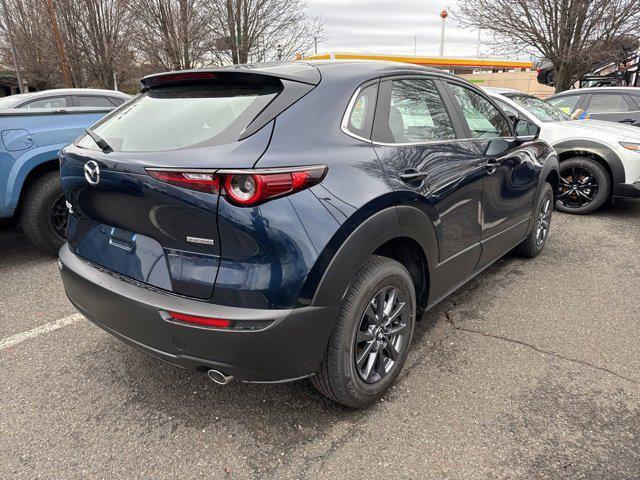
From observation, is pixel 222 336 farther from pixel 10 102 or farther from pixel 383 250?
pixel 10 102

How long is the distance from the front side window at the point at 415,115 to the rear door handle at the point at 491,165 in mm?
362

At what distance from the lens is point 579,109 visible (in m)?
8.44

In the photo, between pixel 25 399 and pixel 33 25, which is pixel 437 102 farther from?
pixel 33 25

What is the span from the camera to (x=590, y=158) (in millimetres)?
6000

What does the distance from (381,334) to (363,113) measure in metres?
1.10

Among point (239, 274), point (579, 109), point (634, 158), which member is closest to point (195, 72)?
point (239, 274)

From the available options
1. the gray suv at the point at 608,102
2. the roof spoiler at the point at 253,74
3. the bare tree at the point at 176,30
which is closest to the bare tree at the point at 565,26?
the gray suv at the point at 608,102

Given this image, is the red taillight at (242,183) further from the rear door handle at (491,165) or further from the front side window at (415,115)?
the rear door handle at (491,165)

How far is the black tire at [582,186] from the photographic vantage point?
5.94 metres

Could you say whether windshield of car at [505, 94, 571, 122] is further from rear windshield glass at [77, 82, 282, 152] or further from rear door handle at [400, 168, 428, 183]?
rear windshield glass at [77, 82, 282, 152]

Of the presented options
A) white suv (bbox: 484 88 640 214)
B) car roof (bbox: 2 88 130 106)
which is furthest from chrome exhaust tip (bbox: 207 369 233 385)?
car roof (bbox: 2 88 130 106)

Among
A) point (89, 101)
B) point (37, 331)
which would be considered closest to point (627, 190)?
point (37, 331)

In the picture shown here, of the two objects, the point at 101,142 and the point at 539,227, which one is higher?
the point at 101,142

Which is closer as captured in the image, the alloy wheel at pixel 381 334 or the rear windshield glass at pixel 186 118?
the rear windshield glass at pixel 186 118
